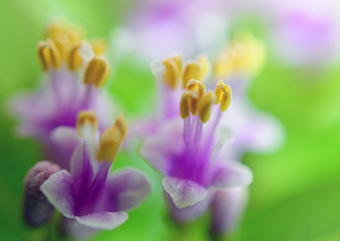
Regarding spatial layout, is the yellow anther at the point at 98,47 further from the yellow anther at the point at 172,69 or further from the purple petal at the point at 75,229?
the purple petal at the point at 75,229

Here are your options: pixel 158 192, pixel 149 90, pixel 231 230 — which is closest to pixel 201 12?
pixel 149 90

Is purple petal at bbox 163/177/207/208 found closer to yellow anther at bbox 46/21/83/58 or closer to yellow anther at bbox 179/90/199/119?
yellow anther at bbox 179/90/199/119

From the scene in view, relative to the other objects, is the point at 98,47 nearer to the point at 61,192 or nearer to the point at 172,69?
the point at 172,69

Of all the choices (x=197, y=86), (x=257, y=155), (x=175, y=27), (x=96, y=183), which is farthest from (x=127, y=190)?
(x=175, y=27)

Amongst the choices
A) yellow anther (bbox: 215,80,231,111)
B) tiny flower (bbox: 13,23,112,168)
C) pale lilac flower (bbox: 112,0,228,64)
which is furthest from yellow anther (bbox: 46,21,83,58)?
yellow anther (bbox: 215,80,231,111)

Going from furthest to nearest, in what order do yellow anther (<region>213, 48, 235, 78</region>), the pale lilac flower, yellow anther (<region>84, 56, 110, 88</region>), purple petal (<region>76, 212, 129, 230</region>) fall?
the pale lilac flower
yellow anther (<region>213, 48, 235, 78</region>)
yellow anther (<region>84, 56, 110, 88</region>)
purple petal (<region>76, 212, 129, 230</region>)

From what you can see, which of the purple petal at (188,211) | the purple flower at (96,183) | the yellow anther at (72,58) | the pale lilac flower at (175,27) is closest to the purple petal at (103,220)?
the purple flower at (96,183)

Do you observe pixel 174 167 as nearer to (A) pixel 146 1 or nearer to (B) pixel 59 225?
(B) pixel 59 225
